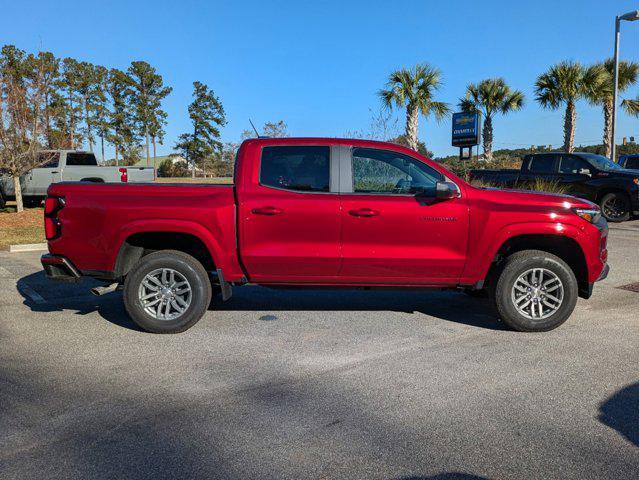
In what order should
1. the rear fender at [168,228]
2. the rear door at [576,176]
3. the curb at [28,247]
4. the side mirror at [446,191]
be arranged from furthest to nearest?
the rear door at [576,176] < the curb at [28,247] < the rear fender at [168,228] < the side mirror at [446,191]

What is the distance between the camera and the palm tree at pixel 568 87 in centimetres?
2633

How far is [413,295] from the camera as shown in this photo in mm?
6949

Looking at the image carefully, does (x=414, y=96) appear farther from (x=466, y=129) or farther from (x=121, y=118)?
(x=121, y=118)

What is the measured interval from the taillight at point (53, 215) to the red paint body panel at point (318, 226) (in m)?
0.06

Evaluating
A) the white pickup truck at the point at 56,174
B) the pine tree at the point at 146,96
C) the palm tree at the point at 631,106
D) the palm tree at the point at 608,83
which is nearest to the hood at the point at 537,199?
the white pickup truck at the point at 56,174

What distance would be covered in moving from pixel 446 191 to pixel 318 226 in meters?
1.26

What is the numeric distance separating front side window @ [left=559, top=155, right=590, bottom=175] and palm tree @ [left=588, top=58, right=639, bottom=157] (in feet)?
41.0

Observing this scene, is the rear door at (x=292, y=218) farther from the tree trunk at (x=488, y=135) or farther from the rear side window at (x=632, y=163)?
the tree trunk at (x=488, y=135)

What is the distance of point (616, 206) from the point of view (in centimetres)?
1394

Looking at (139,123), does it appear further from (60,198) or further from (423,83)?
(60,198)

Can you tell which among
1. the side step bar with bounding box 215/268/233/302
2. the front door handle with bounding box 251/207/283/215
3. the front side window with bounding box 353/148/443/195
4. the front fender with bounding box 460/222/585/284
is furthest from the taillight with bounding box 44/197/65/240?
the front fender with bounding box 460/222/585/284

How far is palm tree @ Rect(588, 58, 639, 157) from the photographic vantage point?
26.3 metres

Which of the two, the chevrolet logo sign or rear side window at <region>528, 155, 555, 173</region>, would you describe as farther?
the chevrolet logo sign

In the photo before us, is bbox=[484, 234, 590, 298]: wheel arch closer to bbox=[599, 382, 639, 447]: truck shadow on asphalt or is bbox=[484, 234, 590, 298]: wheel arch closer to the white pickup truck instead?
bbox=[599, 382, 639, 447]: truck shadow on asphalt
